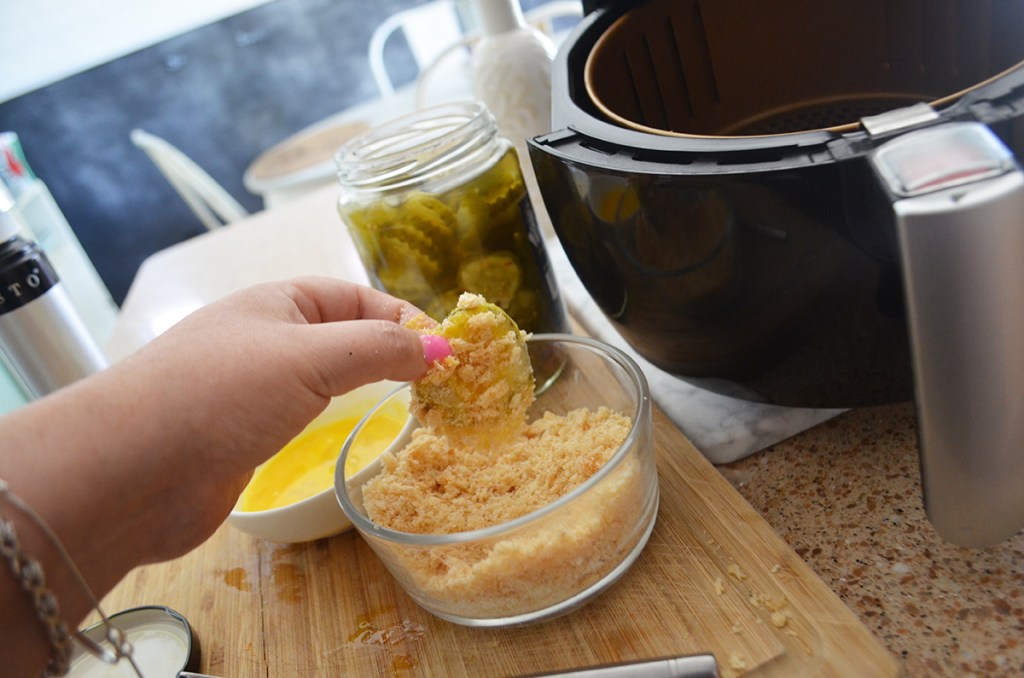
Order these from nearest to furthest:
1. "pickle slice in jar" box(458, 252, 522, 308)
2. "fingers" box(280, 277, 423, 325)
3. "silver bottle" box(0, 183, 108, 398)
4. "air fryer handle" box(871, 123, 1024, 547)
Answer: "air fryer handle" box(871, 123, 1024, 547) → "fingers" box(280, 277, 423, 325) → "pickle slice in jar" box(458, 252, 522, 308) → "silver bottle" box(0, 183, 108, 398)

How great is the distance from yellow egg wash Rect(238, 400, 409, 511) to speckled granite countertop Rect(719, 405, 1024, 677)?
0.89ft

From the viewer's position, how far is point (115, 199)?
137 inches

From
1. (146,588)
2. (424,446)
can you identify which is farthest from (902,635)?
(146,588)

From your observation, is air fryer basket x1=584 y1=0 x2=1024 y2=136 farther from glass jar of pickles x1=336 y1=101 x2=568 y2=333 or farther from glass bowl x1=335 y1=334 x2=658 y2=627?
glass bowl x1=335 y1=334 x2=658 y2=627

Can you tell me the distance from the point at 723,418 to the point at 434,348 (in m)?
0.24

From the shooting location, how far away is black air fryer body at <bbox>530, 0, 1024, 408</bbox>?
0.41 m

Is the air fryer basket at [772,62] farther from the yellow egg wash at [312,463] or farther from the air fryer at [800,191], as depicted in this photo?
the yellow egg wash at [312,463]

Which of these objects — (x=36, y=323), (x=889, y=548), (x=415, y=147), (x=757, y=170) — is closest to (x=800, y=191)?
(x=757, y=170)

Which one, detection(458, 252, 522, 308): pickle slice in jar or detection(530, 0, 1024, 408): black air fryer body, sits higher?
detection(530, 0, 1024, 408): black air fryer body

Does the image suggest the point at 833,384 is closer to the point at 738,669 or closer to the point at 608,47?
the point at 738,669

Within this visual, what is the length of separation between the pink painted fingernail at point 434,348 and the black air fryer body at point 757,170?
0.13m

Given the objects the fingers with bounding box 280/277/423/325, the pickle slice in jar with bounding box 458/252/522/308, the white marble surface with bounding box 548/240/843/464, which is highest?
the fingers with bounding box 280/277/423/325

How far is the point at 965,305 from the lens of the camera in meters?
0.33

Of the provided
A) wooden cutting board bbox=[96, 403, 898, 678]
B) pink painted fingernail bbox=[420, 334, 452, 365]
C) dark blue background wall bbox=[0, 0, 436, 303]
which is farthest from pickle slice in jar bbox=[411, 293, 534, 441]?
dark blue background wall bbox=[0, 0, 436, 303]
